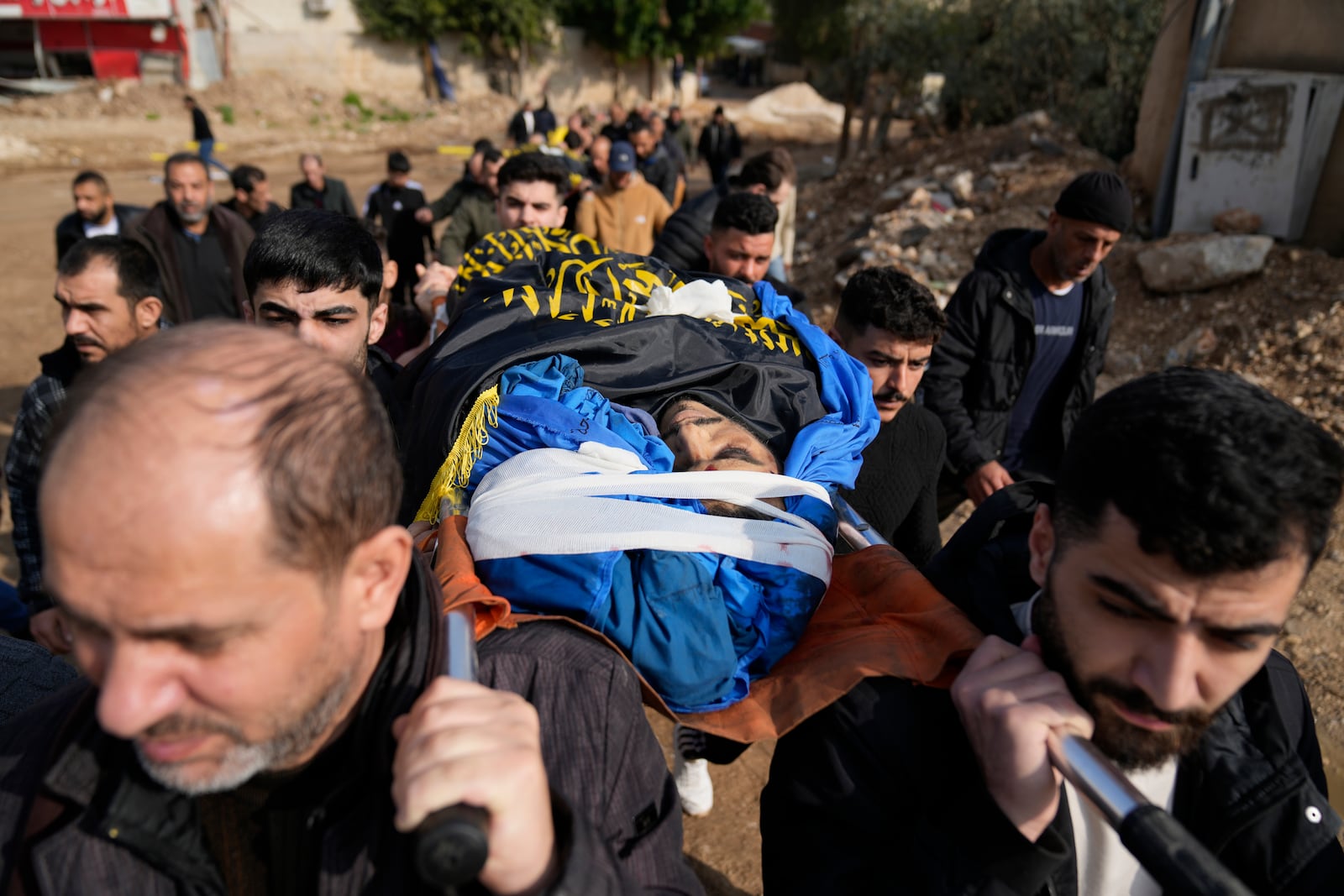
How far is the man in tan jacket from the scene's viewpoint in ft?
21.3

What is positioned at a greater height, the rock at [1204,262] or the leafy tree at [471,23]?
the leafy tree at [471,23]

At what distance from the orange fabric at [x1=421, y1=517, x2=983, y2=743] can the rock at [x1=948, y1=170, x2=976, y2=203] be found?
→ 33.1 ft

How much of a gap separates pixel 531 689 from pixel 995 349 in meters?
3.37

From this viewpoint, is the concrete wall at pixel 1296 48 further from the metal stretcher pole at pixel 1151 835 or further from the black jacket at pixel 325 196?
the black jacket at pixel 325 196

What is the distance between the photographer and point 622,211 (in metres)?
6.61

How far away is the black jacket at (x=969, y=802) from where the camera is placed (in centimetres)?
147

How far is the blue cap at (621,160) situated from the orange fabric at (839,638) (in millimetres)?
5045

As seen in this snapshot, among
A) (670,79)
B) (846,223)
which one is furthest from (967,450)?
(670,79)

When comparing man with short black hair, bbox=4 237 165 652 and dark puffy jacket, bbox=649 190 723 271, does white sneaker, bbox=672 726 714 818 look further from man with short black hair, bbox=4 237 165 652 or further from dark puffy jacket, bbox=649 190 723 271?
dark puffy jacket, bbox=649 190 723 271

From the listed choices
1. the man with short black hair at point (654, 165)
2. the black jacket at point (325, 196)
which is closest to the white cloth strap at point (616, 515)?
the black jacket at point (325, 196)

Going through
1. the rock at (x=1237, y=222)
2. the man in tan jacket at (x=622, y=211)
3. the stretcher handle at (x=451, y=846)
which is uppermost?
the stretcher handle at (x=451, y=846)

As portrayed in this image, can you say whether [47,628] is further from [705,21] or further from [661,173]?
[705,21]

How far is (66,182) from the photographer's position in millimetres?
18344

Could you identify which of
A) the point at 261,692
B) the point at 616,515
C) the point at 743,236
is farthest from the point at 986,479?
the point at 261,692
